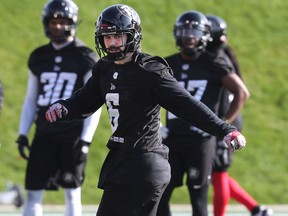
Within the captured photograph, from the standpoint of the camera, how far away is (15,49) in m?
14.6

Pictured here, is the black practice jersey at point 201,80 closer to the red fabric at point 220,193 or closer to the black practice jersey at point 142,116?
the red fabric at point 220,193

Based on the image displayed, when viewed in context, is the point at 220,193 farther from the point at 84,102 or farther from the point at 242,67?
the point at 242,67

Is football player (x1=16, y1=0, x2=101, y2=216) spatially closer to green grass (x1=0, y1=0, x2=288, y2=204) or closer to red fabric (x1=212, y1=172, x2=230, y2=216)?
red fabric (x1=212, y1=172, x2=230, y2=216)

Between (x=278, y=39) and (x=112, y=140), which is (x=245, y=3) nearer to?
(x=278, y=39)

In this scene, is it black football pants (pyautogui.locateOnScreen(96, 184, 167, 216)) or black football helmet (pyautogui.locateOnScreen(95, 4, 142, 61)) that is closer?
black football pants (pyautogui.locateOnScreen(96, 184, 167, 216))

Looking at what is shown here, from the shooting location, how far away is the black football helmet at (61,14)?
8.17 metres

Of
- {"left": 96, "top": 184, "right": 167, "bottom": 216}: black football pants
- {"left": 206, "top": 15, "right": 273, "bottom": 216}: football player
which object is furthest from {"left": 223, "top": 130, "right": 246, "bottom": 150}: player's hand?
{"left": 206, "top": 15, "right": 273, "bottom": 216}: football player

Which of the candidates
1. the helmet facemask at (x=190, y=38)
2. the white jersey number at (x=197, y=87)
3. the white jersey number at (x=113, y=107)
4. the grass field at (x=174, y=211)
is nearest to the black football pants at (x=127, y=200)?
the white jersey number at (x=113, y=107)

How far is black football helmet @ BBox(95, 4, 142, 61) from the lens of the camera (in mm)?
5934

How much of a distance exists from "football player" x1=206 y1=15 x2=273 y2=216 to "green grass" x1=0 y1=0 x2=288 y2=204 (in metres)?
2.33

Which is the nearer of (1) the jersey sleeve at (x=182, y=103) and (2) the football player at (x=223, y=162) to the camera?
(1) the jersey sleeve at (x=182, y=103)

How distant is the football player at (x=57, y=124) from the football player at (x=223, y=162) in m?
1.42

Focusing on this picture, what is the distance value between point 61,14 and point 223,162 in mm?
2313

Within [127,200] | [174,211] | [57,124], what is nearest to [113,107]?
[127,200]
